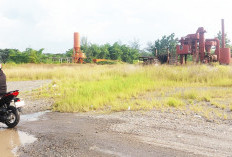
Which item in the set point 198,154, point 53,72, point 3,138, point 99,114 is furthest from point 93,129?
point 53,72

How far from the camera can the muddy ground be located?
4000 mm

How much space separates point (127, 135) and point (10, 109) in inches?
116

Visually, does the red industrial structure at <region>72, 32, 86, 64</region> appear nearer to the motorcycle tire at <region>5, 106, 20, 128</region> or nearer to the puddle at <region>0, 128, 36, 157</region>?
the motorcycle tire at <region>5, 106, 20, 128</region>

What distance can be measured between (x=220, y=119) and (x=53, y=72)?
15.4 m

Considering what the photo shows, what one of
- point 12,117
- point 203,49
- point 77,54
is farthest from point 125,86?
point 77,54

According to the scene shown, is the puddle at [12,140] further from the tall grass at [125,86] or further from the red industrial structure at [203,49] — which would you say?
the red industrial structure at [203,49]

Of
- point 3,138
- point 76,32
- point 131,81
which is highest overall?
point 76,32

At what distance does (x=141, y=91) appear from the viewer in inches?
388

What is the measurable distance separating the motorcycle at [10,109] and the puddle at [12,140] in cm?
21

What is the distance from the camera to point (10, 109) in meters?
5.71

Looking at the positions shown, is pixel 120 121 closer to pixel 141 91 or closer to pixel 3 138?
pixel 3 138

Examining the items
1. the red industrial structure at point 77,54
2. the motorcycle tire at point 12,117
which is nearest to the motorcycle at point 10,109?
the motorcycle tire at point 12,117

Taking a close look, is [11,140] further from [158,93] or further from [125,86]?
[125,86]

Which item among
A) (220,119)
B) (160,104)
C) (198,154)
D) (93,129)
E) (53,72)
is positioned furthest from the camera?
(53,72)
